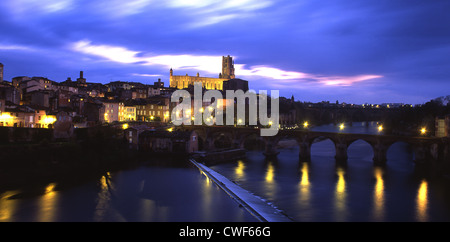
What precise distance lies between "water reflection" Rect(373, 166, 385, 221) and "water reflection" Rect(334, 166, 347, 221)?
5.33 ft

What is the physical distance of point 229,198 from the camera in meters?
20.4

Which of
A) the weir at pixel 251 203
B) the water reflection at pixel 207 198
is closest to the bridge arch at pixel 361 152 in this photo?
the weir at pixel 251 203

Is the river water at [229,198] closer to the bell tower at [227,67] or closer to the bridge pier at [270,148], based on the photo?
the bridge pier at [270,148]

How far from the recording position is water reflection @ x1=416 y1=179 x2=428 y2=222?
18.5m

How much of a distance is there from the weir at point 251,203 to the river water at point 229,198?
48 centimetres

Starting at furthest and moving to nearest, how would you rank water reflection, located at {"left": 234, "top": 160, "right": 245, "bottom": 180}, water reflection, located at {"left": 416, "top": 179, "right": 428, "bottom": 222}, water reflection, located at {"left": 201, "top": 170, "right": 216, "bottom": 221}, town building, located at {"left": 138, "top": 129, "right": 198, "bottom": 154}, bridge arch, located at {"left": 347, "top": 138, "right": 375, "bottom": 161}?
bridge arch, located at {"left": 347, "top": 138, "right": 375, "bottom": 161}
town building, located at {"left": 138, "top": 129, "right": 198, "bottom": 154}
water reflection, located at {"left": 234, "top": 160, "right": 245, "bottom": 180}
water reflection, located at {"left": 416, "top": 179, "right": 428, "bottom": 222}
water reflection, located at {"left": 201, "top": 170, "right": 216, "bottom": 221}

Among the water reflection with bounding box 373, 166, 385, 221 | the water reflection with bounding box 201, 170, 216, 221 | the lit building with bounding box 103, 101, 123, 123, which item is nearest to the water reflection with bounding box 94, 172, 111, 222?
the water reflection with bounding box 201, 170, 216, 221

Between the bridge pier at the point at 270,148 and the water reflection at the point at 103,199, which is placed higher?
the bridge pier at the point at 270,148

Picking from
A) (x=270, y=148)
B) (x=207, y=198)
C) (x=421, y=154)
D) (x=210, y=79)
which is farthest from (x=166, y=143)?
(x=210, y=79)

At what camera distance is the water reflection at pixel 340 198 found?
18.5 meters

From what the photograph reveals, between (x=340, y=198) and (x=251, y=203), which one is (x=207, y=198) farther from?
(x=340, y=198)

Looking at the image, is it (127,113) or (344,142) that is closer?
(344,142)

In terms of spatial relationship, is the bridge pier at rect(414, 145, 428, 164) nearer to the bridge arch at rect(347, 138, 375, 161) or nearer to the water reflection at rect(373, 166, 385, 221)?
the bridge arch at rect(347, 138, 375, 161)

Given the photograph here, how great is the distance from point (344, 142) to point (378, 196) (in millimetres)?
14997
